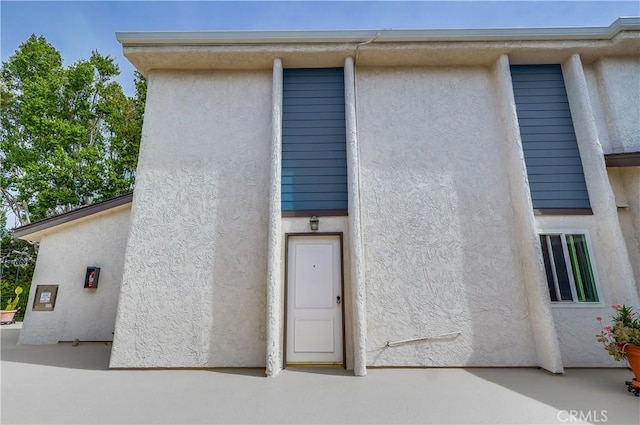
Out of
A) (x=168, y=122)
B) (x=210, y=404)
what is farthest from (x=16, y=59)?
(x=210, y=404)

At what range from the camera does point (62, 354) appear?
20.4 feet

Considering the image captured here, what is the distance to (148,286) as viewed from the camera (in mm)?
5484

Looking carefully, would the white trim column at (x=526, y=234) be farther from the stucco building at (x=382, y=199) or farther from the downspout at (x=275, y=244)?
the downspout at (x=275, y=244)

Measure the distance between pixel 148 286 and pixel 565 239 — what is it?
8.34m

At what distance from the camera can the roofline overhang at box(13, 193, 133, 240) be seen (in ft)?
24.7

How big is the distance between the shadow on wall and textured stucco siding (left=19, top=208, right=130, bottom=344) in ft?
1.19

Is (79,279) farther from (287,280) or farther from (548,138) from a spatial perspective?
(548,138)

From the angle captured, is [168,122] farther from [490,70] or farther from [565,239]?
[565,239]

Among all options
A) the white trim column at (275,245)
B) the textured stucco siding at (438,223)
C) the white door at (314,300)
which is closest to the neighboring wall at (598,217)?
the textured stucco siding at (438,223)

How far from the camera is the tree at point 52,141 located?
14320 millimetres

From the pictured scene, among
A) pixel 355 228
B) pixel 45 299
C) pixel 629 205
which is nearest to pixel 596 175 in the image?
pixel 629 205

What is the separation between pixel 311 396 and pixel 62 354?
599 cm

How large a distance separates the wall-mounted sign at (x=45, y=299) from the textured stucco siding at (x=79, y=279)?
0.35ft

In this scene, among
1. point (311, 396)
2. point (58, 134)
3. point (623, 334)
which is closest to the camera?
point (311, 396)
